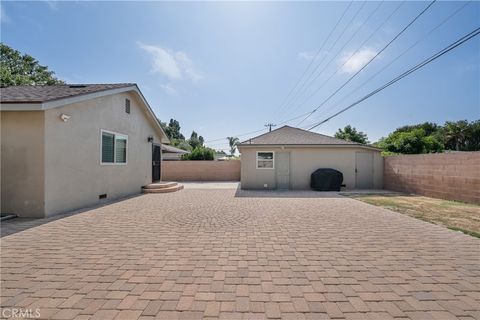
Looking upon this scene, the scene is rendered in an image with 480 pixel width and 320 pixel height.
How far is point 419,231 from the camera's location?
214 inches

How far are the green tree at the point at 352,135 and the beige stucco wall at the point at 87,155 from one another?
2814 centimetres

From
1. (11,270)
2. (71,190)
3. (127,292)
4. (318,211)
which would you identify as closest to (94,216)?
(71,190)

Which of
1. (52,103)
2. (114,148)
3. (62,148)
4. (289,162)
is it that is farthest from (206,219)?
(289,162)

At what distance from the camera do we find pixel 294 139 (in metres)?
15.1

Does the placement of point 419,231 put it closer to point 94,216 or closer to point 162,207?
point 162,207

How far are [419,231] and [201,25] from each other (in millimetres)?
10780


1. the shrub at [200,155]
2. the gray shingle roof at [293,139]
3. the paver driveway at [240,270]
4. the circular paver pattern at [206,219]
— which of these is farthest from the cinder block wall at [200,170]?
the paver driveway at [240,270]

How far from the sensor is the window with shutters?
9024mm

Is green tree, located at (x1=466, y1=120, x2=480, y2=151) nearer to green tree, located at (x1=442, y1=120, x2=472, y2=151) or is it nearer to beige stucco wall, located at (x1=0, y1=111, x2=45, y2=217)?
green tree, located at (x1=442, y1=120, x2=472, y2=151)

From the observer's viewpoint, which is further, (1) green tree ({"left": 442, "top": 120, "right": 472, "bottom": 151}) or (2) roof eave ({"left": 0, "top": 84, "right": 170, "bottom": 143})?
(1) green tree ({"left": 442, "top": 120, "right": 472, "bottom": 151})

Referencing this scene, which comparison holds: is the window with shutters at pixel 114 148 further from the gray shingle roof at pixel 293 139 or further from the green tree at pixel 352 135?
the green tree at pixel 352 135

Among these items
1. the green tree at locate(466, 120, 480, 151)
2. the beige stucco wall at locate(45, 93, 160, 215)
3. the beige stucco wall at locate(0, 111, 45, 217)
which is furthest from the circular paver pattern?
the green tree at locate(466, 120, 480, 151)

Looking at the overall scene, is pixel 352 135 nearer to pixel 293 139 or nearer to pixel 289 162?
pixel 293 139

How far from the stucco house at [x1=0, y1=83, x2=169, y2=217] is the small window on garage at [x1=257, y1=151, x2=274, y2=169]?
7.22 m
